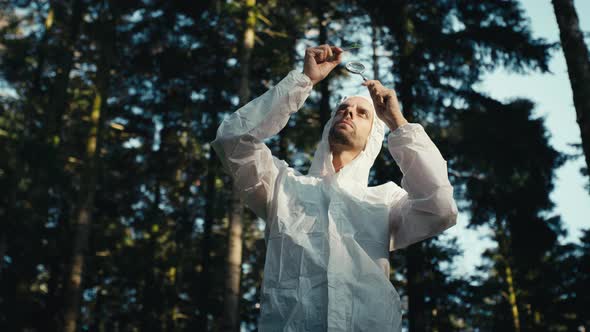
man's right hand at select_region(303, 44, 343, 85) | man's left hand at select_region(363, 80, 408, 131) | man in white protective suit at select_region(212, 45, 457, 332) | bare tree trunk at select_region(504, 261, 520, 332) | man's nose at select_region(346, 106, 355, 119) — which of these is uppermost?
bare tree trunk at select_region(504, 261, 520, 332)

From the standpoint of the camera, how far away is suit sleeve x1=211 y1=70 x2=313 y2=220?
2.62 meters

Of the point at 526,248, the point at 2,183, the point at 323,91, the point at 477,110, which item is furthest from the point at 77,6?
the point at 526,248

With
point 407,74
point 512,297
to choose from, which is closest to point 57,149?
point 407,74

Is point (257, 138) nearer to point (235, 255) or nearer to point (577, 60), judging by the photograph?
point (577, 60)

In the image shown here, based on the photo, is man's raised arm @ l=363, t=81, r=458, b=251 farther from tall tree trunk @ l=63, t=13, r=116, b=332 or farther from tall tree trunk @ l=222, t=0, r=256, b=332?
tall tree trunk @ l=63, t=13, r=116, b=332

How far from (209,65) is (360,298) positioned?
13028 millimetres

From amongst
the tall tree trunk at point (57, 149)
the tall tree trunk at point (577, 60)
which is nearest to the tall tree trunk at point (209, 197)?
the tall tree trunk at point (57, 149)

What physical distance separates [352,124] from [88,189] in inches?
378

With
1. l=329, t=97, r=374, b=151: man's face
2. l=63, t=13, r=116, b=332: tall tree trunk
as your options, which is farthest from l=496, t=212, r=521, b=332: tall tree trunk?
l=329, t=97, r=374, b=151: man's face

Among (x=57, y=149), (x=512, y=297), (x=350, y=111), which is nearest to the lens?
(x=350, y=111)

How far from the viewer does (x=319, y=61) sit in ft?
9.64

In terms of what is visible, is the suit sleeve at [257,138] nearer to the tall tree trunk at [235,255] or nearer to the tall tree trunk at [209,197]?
the tall tree trunk at [235,255]

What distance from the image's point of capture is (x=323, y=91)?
12383 mm

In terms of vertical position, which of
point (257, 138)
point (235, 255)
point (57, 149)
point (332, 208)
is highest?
point (57, 149)
